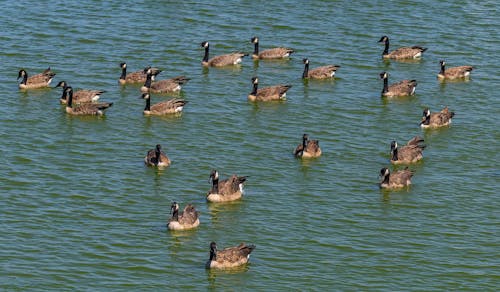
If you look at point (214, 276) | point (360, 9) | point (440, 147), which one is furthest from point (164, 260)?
point (360, 9)

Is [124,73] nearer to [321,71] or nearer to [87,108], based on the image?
[87,108]

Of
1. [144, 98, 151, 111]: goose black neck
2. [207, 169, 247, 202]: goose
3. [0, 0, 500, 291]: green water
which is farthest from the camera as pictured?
[144, 98, 151, 111]: goose black neck

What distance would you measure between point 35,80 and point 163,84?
6318mm

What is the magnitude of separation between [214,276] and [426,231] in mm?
8780

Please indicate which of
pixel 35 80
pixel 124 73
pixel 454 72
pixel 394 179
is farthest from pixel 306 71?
pixel 394 179

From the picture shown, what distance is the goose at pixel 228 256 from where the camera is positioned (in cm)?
4031

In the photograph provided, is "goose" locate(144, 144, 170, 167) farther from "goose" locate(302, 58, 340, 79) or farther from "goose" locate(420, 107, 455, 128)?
"goose" locate(302, 58, 340, 79)

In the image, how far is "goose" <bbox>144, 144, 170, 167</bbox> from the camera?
49.2 m

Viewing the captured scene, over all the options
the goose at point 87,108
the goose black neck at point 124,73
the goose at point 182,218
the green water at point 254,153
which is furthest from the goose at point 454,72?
the goose at point 182,218

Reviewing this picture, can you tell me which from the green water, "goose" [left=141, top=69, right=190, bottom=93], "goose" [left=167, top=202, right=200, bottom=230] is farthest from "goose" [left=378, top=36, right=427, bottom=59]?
"goose" [left=167, top=202, right=200, bottom=230]

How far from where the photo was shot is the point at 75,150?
171 ft

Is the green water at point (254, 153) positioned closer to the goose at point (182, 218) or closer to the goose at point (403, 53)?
the goose at point (182, 218)

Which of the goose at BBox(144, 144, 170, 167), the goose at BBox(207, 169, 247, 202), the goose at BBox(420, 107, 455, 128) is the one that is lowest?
the goose at BBox(207, 169, 247, 202)

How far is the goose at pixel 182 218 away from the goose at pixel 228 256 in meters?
2.57
